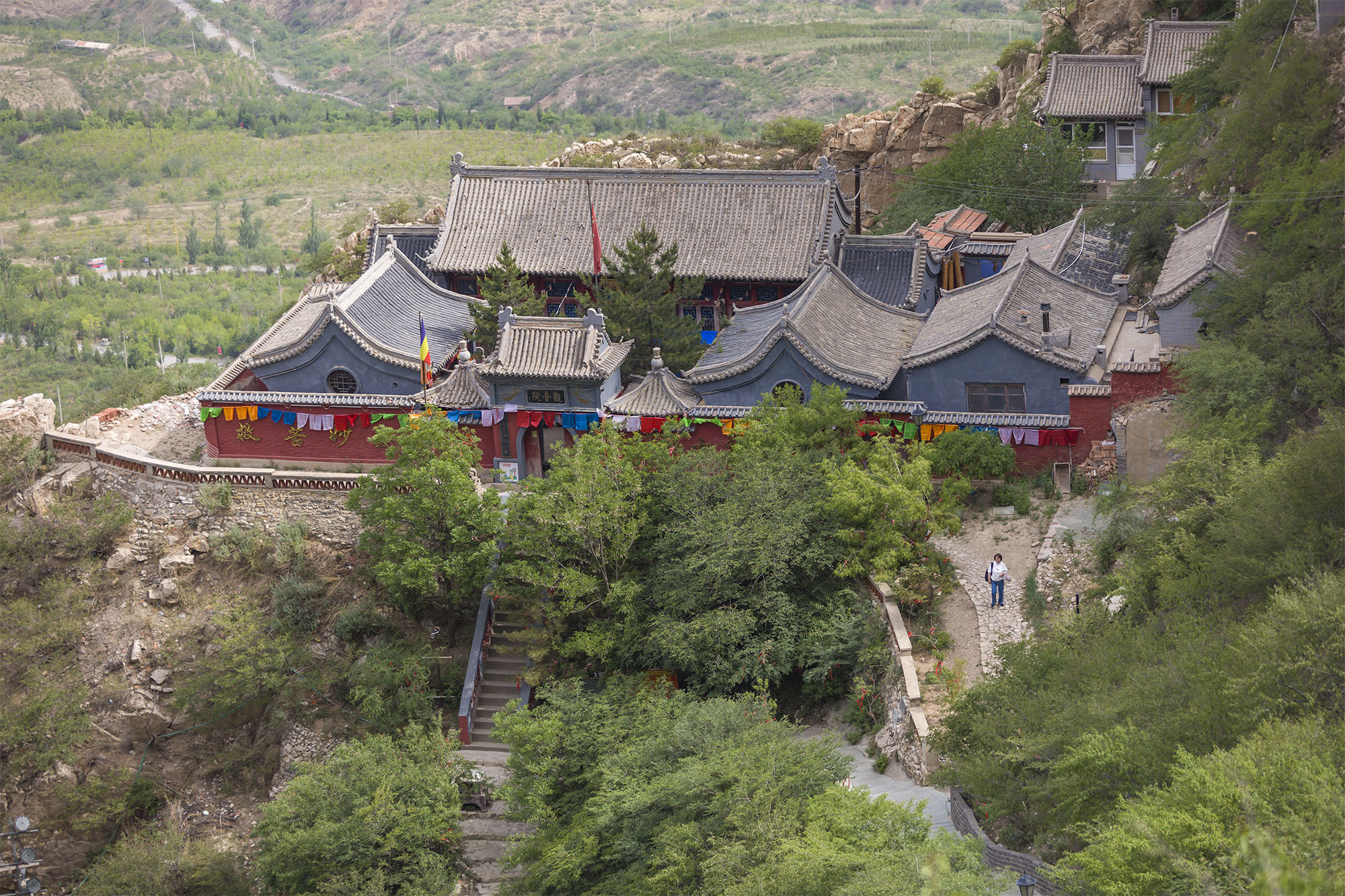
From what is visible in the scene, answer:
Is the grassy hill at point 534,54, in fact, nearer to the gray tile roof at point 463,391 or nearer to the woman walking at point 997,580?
the gray tile roof at point 463,391

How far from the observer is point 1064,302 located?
4072 cm

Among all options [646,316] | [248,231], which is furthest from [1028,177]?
[248,231]

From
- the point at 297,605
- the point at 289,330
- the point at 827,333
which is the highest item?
the point at 289,330

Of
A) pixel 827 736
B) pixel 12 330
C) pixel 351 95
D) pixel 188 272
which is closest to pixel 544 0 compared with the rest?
pixel 351 95

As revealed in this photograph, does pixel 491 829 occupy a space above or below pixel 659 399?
below

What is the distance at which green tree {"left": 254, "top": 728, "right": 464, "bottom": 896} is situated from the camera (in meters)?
28.2

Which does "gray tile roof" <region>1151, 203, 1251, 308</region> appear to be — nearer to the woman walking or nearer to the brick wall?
the brick wall

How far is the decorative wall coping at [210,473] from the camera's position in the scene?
38.3 m

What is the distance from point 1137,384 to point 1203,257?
3.73 metres

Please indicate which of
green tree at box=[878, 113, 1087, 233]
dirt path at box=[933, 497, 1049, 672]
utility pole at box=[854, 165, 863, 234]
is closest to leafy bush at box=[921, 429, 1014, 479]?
dirt path at box=[933, 497, 1049, 672]

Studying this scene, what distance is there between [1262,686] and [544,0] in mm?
144272

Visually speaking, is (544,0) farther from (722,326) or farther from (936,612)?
(936,612)

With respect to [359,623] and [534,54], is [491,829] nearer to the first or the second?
[359,623]

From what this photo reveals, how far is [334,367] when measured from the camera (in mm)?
40500
